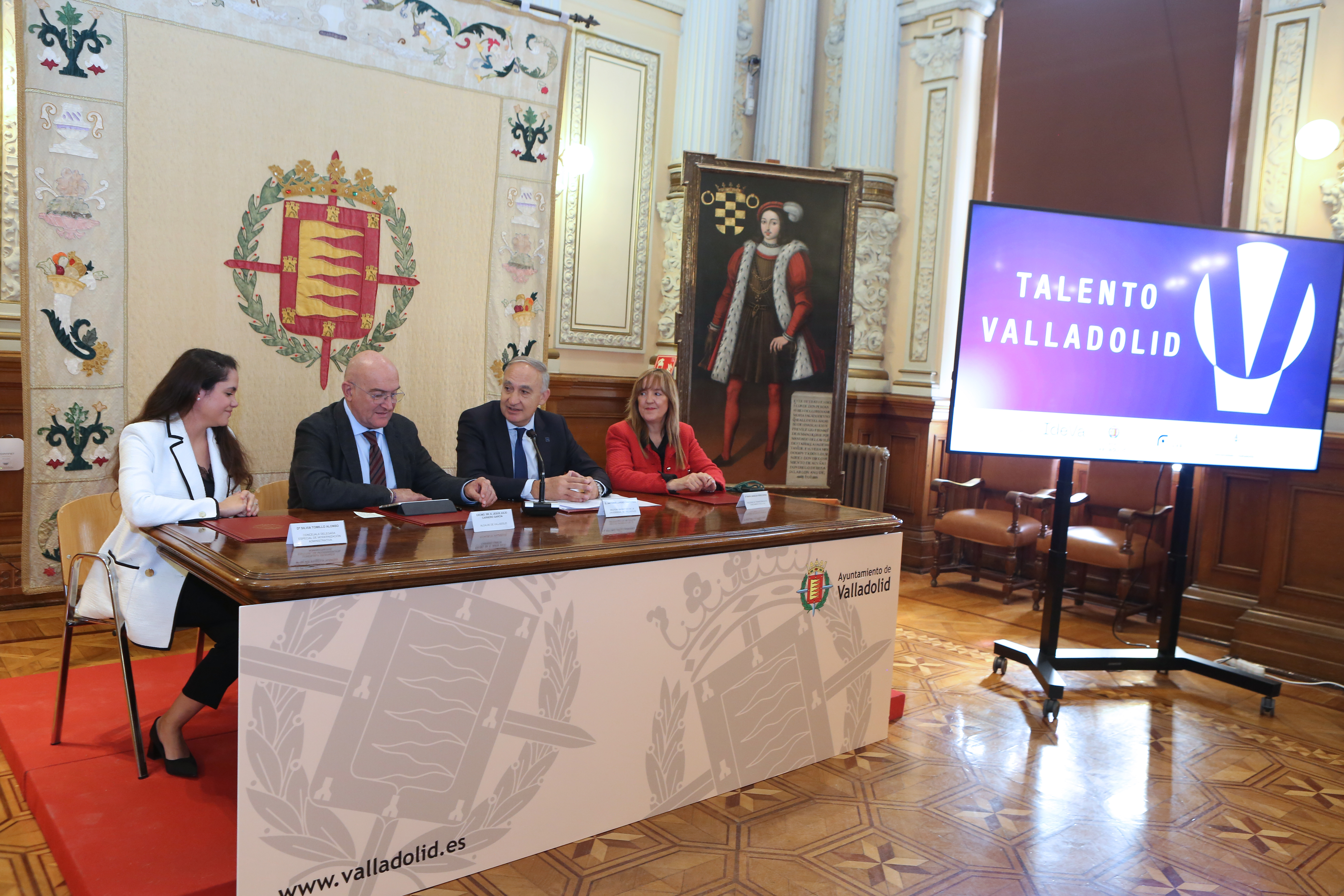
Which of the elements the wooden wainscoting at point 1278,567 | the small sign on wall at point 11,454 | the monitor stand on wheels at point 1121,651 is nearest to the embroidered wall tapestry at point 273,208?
the small sign on wall at point 11,454

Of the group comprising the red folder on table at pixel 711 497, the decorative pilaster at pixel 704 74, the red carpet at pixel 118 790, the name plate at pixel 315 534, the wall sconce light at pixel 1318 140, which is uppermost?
the decorative pilaster at pixel 704 74

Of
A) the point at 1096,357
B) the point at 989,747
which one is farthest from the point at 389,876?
the point at 1096,357

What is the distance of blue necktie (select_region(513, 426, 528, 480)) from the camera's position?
11.6 ft

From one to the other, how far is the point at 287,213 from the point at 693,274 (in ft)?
6.43

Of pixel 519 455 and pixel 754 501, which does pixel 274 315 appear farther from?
pixel 754 501

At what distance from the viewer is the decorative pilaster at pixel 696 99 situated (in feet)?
18.8

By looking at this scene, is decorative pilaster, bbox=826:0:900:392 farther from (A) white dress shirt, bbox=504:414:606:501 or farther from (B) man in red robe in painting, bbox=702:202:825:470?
(A) white dress shirt, bbox=504:414:606:501

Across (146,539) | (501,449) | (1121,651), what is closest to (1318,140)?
(1121,651)

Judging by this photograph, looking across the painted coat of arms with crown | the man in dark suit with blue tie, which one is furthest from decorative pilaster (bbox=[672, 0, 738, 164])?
the painted coat of arms with crown

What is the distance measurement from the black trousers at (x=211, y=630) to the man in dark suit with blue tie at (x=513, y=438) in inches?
38.0

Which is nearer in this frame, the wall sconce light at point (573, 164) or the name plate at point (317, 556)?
the name plate at point (317, 556)

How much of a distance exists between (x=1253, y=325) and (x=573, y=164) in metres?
3.50

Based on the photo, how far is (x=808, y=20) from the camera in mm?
6062

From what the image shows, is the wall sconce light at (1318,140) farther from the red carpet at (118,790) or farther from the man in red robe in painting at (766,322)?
the red carpet at (118,790)
